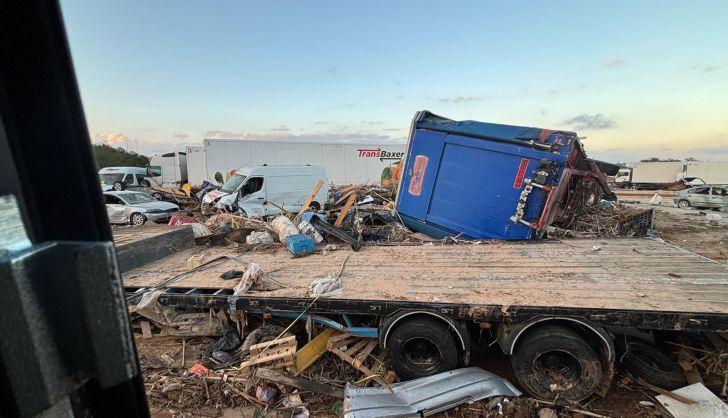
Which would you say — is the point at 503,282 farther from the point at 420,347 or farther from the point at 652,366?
the point at 652,366

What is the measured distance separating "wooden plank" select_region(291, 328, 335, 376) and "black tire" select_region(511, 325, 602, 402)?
2.03m

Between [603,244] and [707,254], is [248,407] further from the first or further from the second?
[707,254]

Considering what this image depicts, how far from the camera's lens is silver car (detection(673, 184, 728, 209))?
1761 centimetres

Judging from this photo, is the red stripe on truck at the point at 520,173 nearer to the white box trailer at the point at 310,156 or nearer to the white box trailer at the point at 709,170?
the white box trailer at the point at 310,156

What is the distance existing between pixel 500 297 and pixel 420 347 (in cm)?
100

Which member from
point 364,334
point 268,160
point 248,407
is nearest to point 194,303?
point 248,407

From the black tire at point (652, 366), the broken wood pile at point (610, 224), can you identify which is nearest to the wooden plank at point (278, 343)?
the black tire at point (652, 366)

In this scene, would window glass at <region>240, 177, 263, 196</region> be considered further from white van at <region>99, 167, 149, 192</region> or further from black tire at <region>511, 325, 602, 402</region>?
white van at <region>99, 167, 149, 192</region>

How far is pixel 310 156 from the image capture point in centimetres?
2083

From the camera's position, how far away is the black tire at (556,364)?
315 centimetres

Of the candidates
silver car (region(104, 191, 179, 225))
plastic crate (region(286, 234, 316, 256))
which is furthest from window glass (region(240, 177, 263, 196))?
plastic crate (region(286, 234, 316, 256))

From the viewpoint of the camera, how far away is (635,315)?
3.03m

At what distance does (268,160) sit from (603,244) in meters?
17.0

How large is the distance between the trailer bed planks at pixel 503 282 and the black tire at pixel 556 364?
256 millimetres
